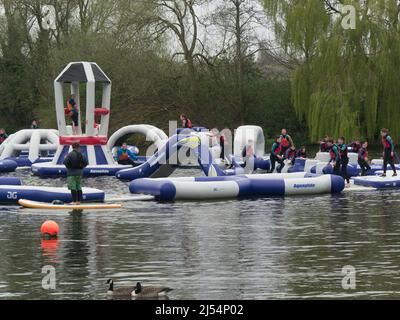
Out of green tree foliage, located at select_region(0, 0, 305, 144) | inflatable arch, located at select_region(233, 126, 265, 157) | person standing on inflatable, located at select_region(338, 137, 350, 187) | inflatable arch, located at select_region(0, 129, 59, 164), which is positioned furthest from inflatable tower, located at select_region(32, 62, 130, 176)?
green tree foliage, located at select_region(0, 0, 305, 144)

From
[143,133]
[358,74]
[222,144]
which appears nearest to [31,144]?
[143,133]

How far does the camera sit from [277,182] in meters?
27.2

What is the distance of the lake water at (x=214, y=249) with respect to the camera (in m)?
14.2

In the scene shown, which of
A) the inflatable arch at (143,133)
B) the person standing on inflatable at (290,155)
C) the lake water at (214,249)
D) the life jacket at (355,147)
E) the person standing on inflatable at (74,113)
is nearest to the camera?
the lake water at (214,249)

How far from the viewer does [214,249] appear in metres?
17.6

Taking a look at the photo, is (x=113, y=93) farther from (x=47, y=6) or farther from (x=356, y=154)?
(x=356, y=154)

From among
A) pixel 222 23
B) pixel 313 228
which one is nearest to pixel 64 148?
pixel 313 228

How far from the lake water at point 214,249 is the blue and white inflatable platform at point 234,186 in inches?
25.0

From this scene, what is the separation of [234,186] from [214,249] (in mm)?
8952

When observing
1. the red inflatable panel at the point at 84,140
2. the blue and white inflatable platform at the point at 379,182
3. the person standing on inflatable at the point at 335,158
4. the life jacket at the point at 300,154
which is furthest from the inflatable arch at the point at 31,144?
the blue and white inflatable platform at the point at 379,182

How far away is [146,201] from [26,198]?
118 inches

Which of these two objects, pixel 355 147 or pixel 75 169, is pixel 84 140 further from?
pixel 75 169

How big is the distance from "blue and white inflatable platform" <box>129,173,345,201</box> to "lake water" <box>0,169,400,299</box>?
0.63 m

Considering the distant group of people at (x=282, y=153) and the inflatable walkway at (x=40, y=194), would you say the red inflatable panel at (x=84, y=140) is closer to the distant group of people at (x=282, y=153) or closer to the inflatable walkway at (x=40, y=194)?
the distant group of people at (x=282, y=153)
